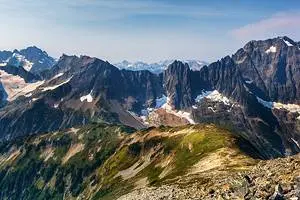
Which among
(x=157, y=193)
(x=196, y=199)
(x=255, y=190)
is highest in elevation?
(x=255, y=190)

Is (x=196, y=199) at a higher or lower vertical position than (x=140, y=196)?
higher

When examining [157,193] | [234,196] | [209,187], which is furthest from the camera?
[157,193]

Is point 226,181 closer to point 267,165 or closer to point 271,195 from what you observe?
point 267,165

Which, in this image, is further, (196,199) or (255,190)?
(196,199)

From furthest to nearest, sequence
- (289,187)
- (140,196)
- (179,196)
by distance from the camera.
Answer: (140,196) → (179,196) → (289,187)

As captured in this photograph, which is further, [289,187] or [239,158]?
[239,158]

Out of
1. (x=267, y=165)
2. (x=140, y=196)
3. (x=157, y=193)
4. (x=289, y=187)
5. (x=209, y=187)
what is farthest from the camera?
(x=140, y=196)

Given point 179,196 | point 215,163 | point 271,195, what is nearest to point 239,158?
point 215,163

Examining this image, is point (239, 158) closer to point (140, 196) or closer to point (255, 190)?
point (140, 196)

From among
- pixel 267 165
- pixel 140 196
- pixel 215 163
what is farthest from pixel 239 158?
pixel 267 165
